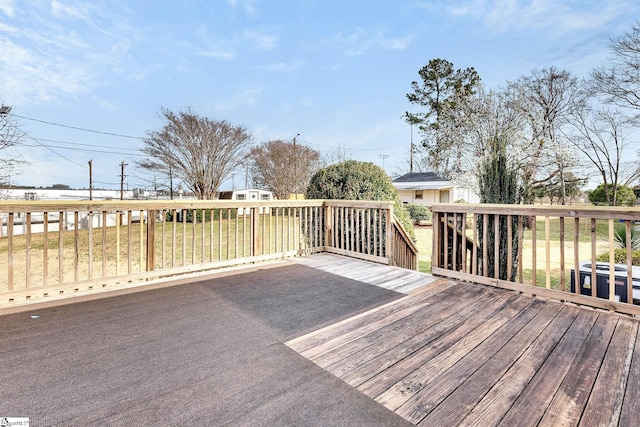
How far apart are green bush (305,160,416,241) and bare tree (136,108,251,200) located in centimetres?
1170

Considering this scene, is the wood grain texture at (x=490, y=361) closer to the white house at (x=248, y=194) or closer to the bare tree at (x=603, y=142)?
the bare tree at (x=603, y=142)

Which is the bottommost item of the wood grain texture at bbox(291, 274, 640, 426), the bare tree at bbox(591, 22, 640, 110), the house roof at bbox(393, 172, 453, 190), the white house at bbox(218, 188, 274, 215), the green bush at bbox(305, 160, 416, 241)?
the wood grain texture at bbox(291, 274, 640, 426)

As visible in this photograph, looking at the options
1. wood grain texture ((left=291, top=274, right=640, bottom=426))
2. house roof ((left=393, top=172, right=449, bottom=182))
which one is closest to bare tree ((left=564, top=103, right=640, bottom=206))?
house roof ((left=393, top=172, right=449, bottom=182))

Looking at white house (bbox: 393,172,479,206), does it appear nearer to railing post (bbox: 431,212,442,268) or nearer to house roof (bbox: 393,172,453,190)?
house roof (bbox: 393,172,453,190)

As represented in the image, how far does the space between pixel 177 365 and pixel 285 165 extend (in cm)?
1861

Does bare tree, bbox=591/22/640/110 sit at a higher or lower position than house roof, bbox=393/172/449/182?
higher

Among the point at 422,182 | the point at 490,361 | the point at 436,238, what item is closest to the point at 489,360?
the point at 490,361

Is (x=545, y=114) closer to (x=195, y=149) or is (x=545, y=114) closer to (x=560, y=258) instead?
(x=560, y=258)

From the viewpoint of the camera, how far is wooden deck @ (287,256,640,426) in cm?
140

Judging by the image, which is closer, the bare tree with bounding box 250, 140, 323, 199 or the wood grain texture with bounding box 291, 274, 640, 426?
the wood grain texture with bounding box 291, 274, 640, 426

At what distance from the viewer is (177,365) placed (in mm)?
1753

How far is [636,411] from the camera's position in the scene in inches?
54.6

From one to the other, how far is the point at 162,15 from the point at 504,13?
9.36m

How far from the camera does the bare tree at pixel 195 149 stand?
1497cm
